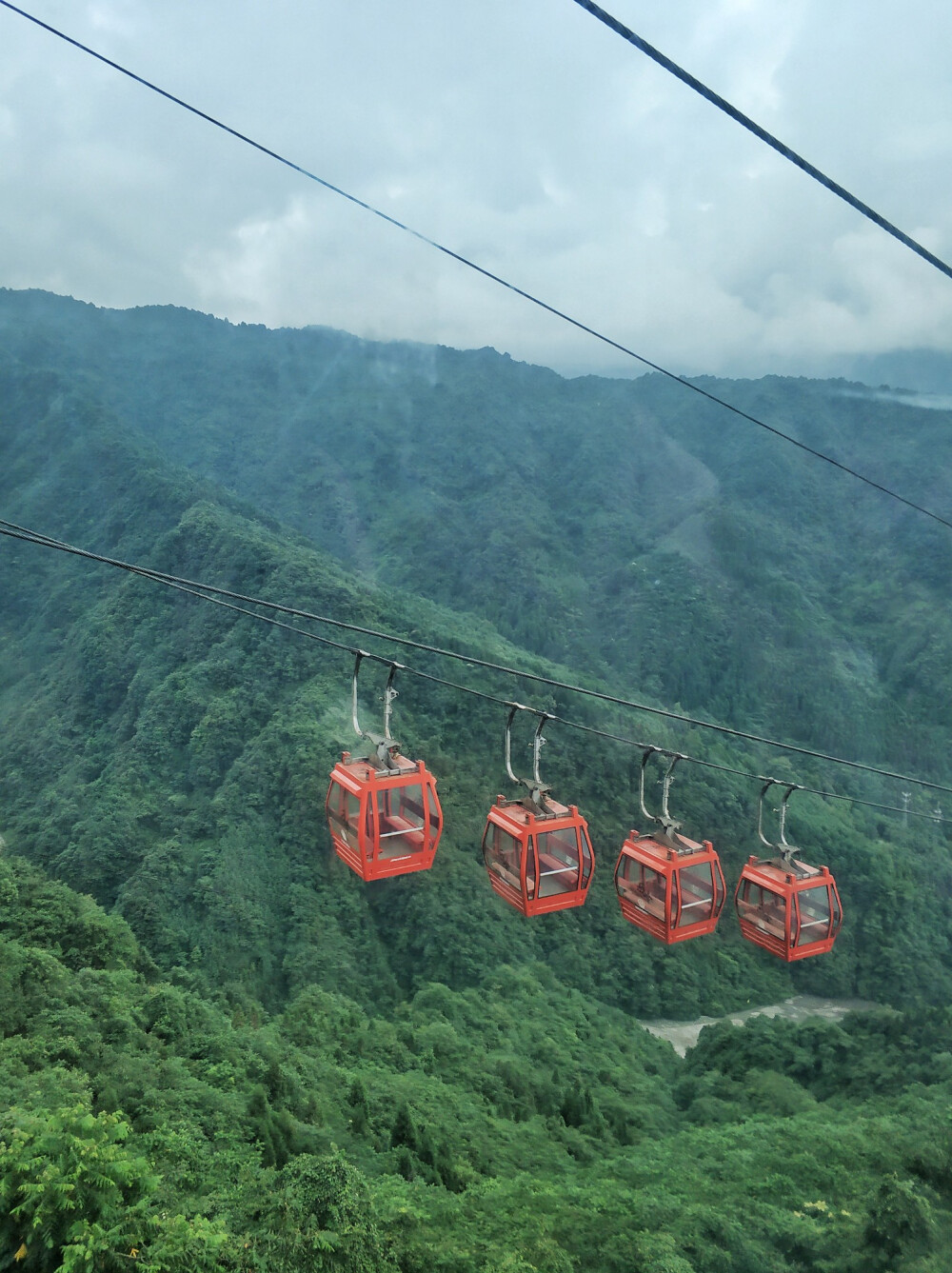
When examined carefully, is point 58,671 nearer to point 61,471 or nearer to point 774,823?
point 61,471

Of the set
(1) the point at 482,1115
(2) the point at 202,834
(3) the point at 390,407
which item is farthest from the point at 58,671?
(3) the point at 390,407

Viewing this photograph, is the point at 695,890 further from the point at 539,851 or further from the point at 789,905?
the point at 539,851

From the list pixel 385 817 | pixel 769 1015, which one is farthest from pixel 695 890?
pixel 769 1015

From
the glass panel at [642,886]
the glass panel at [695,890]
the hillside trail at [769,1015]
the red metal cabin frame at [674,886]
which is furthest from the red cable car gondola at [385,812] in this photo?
→ the hillside trail at [769,1015]

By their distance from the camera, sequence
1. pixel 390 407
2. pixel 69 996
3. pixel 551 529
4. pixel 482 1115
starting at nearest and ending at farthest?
1. pixel 69 996
2. pixel 482 1115
3. pixel 551 529
4. pixel 390 407

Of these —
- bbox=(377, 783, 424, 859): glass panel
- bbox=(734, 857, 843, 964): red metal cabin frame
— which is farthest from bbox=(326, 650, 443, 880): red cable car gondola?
bbox=(734, 857, 843, 964): red metal cabin frame

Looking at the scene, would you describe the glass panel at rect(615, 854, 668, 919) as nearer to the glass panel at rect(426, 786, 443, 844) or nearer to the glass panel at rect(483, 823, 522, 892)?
the glass panel at rect(483, 823, 522, 892)

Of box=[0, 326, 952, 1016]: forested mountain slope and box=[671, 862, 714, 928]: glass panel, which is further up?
box=[671, 862, 714, 928]: glass panel
